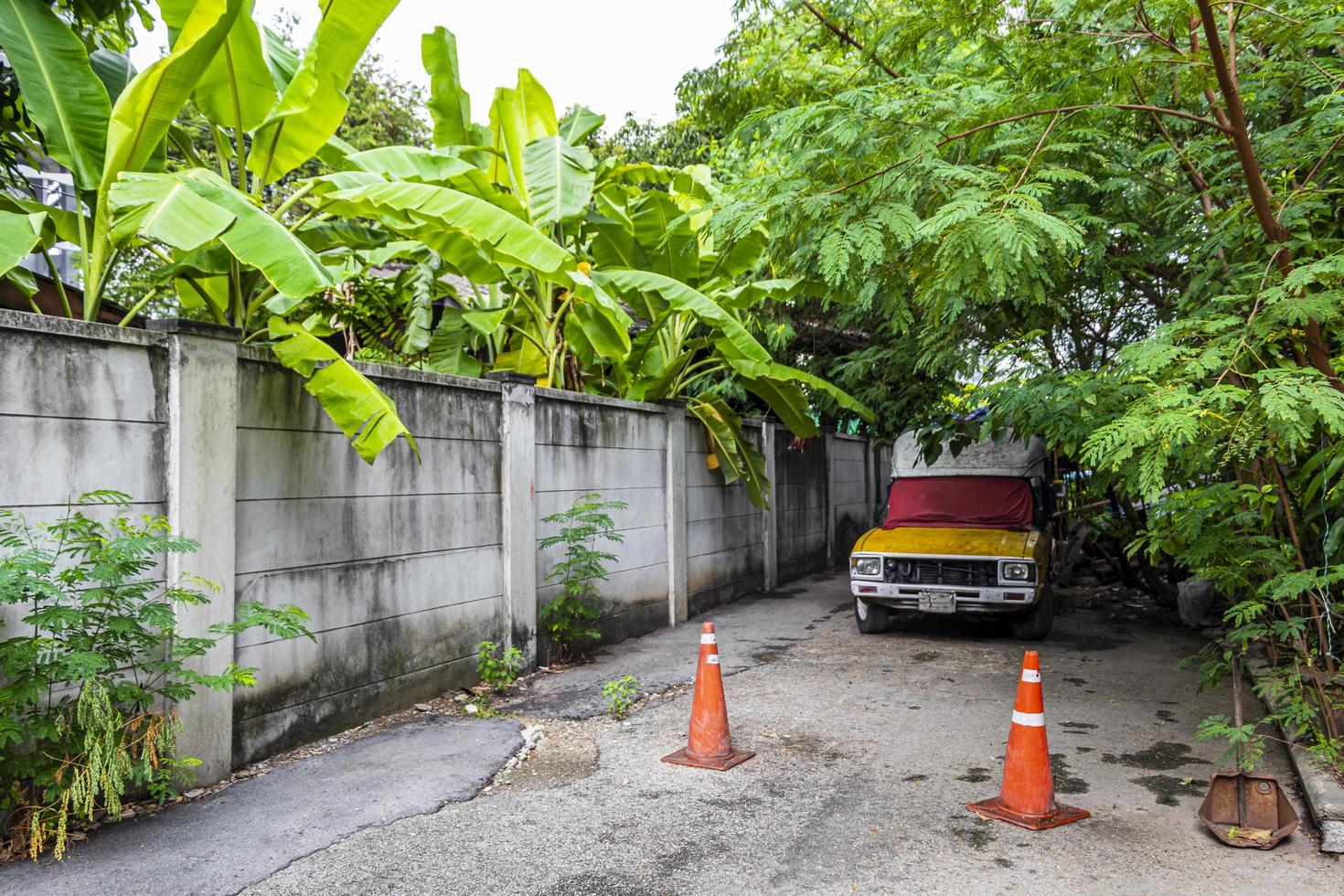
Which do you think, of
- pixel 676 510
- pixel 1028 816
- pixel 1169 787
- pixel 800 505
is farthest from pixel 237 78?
pixel 800 505

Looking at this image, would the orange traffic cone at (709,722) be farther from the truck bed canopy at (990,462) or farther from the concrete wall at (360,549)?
the truck bed canopy at (990,462)

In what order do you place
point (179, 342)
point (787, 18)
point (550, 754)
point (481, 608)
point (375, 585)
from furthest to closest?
1. point (787, 18)
2. point (481, 608)
3. point (375, 585)
4. point (550, 754)
5. point (179, 342)

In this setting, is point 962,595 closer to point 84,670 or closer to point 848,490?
point 84,670

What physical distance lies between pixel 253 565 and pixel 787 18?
20.2 feet

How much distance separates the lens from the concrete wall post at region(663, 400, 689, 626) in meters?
10.3

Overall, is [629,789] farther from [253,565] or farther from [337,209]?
[337,209]

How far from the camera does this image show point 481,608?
23.8 feet

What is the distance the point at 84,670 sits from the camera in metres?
Answer: 3.85

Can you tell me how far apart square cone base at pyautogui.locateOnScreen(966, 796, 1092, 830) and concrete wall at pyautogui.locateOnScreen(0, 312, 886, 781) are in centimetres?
386

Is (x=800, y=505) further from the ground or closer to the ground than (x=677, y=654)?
further from the ground

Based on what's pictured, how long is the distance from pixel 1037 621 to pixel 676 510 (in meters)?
3.92

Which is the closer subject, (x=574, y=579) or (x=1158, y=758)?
(x=1158, y=758)

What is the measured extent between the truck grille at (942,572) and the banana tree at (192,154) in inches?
220

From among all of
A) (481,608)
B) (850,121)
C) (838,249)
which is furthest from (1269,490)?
(481,608)
